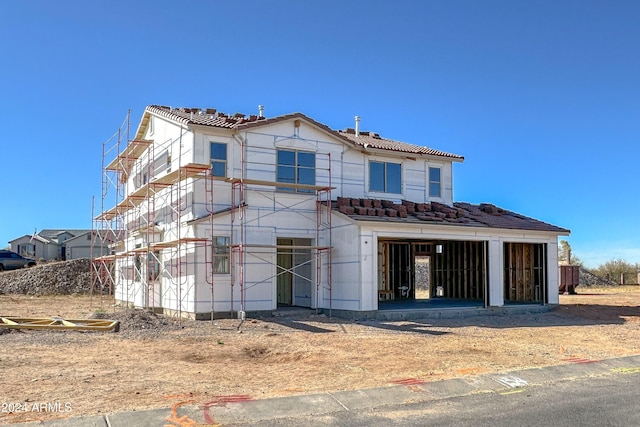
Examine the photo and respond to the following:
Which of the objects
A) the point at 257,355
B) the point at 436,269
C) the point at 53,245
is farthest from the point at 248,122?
the point at 53,245

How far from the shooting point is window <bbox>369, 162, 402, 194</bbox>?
79.0ft

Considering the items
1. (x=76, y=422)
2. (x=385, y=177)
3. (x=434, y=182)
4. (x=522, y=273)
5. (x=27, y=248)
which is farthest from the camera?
(x=27, y=248)

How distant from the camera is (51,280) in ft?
134

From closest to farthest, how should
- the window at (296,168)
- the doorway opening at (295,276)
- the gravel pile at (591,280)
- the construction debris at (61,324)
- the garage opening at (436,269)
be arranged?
the construction debris at (61,324) → the window at (296,168) → the doorway opening at (295,276) → the garage opening at (436,269) → the gravel pile at (591,280)

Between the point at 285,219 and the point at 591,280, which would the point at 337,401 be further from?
the point at 591,280

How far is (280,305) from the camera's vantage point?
908 inches

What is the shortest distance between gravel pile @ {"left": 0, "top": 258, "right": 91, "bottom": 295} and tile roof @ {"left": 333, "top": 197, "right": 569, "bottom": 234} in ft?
82.7

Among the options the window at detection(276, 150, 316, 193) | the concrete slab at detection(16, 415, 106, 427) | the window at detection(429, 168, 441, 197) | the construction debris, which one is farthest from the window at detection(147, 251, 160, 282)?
the concrete slab at detection(16, 415, 106, 427)

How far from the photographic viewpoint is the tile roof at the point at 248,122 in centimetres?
2073

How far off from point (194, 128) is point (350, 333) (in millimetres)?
8820

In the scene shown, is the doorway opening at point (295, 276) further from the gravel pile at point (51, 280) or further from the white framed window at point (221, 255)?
the gravel pile at point (51, 280)

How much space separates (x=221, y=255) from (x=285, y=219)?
8.87ft

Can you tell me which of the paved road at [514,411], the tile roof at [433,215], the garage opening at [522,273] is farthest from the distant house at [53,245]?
the paved road at [514,411]

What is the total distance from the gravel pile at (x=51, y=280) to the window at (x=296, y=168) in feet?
77.1
